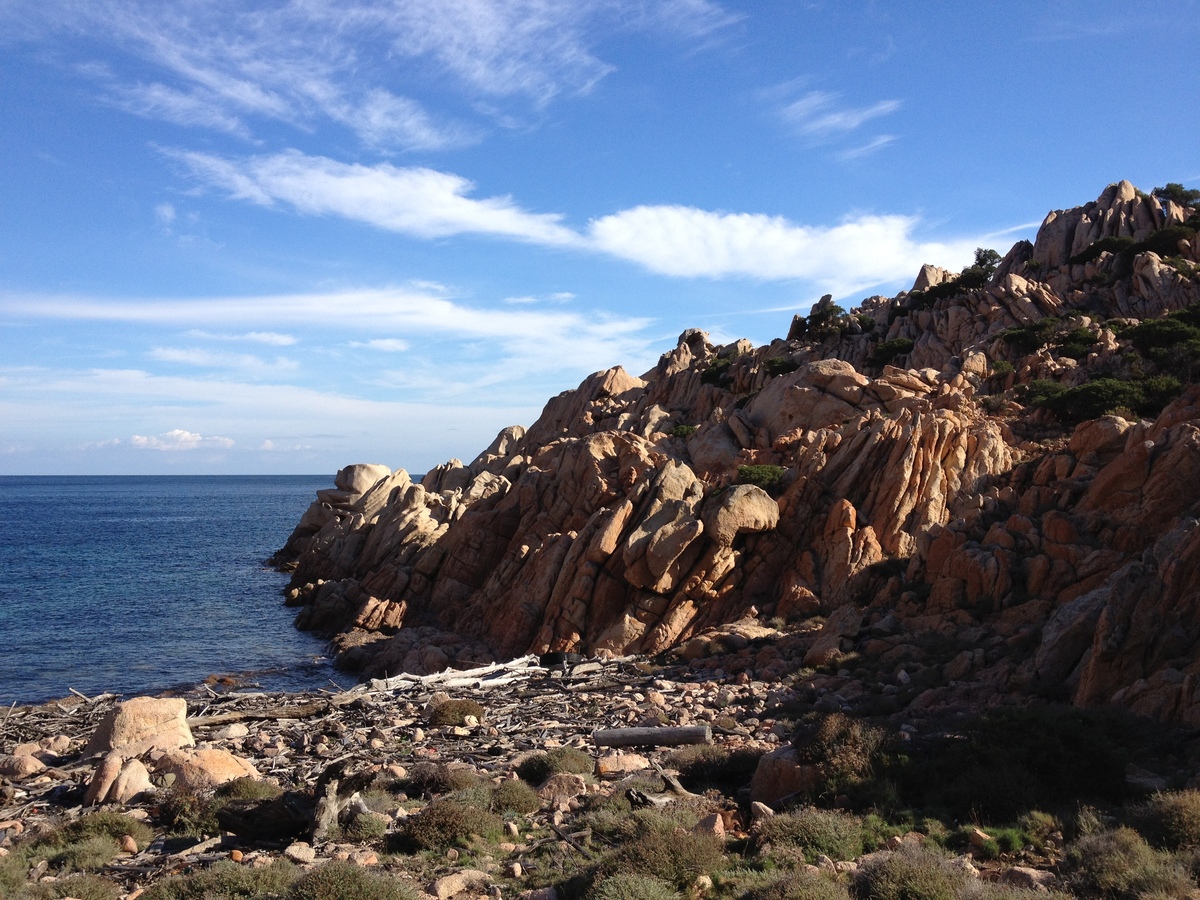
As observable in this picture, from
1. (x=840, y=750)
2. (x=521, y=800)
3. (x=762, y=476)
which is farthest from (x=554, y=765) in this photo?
(x=762, y=476)

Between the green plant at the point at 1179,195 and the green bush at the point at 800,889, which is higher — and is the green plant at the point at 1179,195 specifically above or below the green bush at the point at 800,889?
above

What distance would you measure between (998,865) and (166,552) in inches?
3274

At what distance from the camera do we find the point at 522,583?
35.4 meters

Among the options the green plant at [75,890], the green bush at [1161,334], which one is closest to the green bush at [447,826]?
the green plant at [75,890]

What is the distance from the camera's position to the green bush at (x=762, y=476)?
3188cm

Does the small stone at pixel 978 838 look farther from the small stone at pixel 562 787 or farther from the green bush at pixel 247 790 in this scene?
the green bush at pixel 247 790

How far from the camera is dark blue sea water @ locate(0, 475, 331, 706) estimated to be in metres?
34.6

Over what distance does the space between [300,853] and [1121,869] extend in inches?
363

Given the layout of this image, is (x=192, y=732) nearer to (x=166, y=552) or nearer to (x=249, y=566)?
(x=249, y=566)

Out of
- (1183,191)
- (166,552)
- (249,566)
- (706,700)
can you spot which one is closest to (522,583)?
(706,700)

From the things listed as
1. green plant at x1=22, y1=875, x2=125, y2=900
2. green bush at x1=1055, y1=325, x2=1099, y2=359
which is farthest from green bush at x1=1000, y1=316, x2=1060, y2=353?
green plant at x1=22, y1=875, x2=125, y2=900

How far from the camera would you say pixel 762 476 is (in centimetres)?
3222

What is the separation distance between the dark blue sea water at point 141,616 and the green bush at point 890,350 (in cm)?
4520

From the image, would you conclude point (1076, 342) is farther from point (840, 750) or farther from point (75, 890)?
point (75, 890)
